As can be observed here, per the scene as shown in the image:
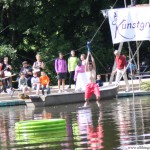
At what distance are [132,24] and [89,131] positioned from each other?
708cm

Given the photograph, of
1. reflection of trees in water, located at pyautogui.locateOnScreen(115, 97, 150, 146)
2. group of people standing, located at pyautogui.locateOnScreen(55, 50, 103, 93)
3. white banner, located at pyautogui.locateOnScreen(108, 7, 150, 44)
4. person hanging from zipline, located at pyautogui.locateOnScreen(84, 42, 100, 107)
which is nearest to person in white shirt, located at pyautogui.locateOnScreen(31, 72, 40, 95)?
group of people standing, located at pyautogui.locateOnScreen(55, 50, 103, 93)

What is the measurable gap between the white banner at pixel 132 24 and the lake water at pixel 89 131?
84.6 inches

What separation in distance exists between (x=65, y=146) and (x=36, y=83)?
16.4 meters

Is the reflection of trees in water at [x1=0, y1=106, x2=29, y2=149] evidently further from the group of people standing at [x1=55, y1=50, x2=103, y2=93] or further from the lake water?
the group of people standing at [x1=55, y1=50, x2=103, y2=93]

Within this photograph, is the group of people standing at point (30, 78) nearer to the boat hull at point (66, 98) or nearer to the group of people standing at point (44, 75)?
the group of people standing at point (44, 75)

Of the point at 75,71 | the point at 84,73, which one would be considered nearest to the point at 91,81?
the point at 84,73

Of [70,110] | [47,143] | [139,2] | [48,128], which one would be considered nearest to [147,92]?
[70,110]

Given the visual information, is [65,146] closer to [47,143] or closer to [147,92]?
[47,143]

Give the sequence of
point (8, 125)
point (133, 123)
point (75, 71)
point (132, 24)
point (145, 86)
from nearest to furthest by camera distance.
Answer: point (133, 123) → point (8, 125) → point (132, 24) → point (75, 71) → point (145, 86)

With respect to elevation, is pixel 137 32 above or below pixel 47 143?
above

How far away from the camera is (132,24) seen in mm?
21562

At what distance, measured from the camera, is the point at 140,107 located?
71.2 feet

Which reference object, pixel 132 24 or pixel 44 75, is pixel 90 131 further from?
pixel 44 75

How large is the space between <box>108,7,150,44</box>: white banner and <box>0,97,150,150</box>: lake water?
215 cm
